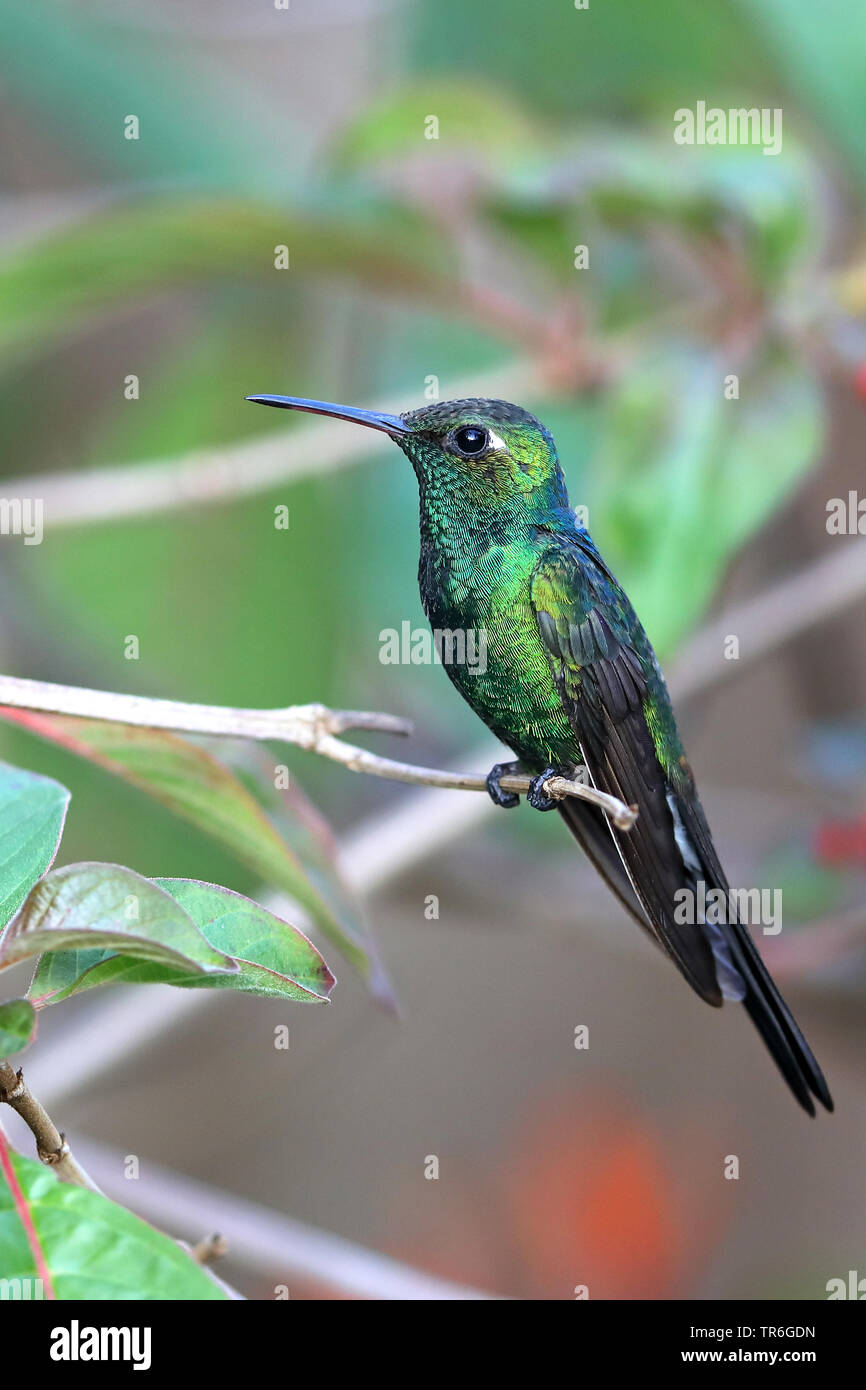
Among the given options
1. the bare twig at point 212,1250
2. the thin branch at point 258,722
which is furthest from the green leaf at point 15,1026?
the thin branch at point 258,722

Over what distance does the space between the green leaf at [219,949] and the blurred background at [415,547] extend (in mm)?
894

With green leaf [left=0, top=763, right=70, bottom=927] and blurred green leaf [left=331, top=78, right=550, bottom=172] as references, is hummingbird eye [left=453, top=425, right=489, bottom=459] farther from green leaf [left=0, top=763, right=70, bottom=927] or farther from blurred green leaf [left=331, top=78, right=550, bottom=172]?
blurred green leaf [left=331, top=78, right=550, bottom=172]

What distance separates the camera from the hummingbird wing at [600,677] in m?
1.50

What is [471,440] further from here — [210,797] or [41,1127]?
[41,1127]

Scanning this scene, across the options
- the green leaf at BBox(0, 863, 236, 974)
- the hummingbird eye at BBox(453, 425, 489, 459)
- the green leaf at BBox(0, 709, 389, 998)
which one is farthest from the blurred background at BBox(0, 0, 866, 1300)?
the green leaf at BBox(0, 863, 236, 974)

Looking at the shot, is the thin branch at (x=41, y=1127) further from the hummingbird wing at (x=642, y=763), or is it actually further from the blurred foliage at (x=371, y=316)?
the blurred foliage at (x=371, y=316)

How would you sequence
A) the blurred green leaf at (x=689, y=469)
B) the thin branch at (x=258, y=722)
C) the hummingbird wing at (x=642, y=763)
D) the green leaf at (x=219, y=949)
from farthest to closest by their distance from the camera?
the blurred green leaf at (x=689, y=469)
the hummingbird wing at (x=642, y=763)
the thin branch at (x=258, y=722)
the green leaf at (x=219, y=949)

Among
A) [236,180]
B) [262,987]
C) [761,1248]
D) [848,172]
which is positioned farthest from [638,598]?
[236,180]

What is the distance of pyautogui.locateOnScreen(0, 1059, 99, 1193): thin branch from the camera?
0.84 metres

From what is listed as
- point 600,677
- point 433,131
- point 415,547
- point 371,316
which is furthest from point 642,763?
point 371,316

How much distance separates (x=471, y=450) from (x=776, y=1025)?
75 cm

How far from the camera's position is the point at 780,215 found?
2.19m

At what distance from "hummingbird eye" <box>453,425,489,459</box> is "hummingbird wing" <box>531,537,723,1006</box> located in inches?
6.0

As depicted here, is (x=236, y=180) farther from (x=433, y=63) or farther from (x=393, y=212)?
(x=393, y=212)
